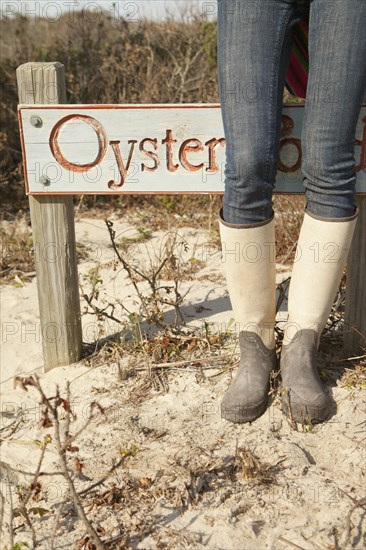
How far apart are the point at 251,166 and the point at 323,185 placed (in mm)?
226

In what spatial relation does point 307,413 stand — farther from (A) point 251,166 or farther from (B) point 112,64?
(B) point 112,64

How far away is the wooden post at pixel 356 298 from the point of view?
2258 mm

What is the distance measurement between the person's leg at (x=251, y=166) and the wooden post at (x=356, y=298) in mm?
342

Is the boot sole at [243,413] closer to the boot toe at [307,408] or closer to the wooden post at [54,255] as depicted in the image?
the boot toe at [307,408]

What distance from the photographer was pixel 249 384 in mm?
2104

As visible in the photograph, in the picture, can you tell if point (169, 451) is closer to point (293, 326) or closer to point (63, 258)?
point (293, 326)

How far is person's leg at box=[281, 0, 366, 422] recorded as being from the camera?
5.82 ft

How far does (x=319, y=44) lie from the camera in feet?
5.90

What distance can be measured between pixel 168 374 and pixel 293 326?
1.76 feet

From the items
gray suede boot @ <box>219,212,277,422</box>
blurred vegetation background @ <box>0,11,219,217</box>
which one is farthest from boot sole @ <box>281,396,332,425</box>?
blurred vegetation background @ <box>0,11,219,217</box>

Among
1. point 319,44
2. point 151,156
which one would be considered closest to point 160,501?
point 151,156

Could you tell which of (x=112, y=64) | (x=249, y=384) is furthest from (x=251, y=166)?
(x=112, y=64)

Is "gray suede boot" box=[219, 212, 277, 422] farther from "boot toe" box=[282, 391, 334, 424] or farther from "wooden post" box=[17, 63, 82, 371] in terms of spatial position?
"wooden post" box=[17, 63, 82, 371]

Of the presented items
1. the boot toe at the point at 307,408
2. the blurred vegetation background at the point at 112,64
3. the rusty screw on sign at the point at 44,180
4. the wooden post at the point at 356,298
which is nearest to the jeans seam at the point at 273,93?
the wooden post at the point at 356,298
